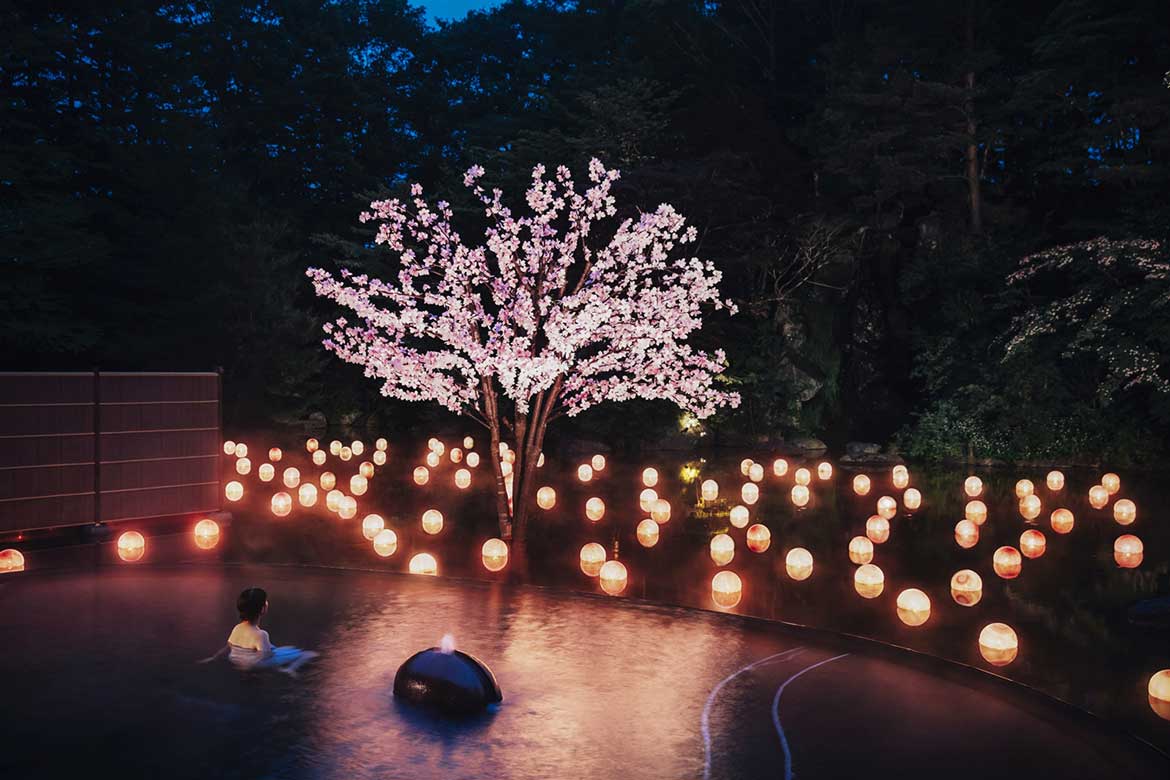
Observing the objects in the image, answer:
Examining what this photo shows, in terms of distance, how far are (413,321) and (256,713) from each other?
275 inches

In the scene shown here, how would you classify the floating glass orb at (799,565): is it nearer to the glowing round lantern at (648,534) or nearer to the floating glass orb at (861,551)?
the floating glass orb at (861,551)

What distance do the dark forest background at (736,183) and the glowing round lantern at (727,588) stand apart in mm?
13807

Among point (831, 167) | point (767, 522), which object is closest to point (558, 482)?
point (767, 522)

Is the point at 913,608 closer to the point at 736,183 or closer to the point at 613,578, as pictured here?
the point at 613,578

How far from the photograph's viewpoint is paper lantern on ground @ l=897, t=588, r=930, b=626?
9.30 meters

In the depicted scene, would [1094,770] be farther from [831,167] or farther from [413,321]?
[831,167]

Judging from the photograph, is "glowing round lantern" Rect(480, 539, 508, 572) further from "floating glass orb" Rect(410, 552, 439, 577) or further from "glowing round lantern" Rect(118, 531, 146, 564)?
"glowing round lantern" Rect(118, 531, 146, 564)

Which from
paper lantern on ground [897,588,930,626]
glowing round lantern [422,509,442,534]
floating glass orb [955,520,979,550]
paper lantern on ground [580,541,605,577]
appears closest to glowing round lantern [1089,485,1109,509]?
floating glass orb [955,520,979,550]

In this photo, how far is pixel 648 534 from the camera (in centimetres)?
1324

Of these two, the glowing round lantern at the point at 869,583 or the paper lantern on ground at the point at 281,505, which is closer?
the glowing round lantern at the point at 869,583

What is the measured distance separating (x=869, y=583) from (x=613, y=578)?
285 centimetres

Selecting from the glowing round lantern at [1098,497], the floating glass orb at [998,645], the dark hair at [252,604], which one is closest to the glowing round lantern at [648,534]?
the floating glass orb at [998,645]

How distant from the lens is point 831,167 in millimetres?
27547

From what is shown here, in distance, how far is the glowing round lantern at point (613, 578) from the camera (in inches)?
412
